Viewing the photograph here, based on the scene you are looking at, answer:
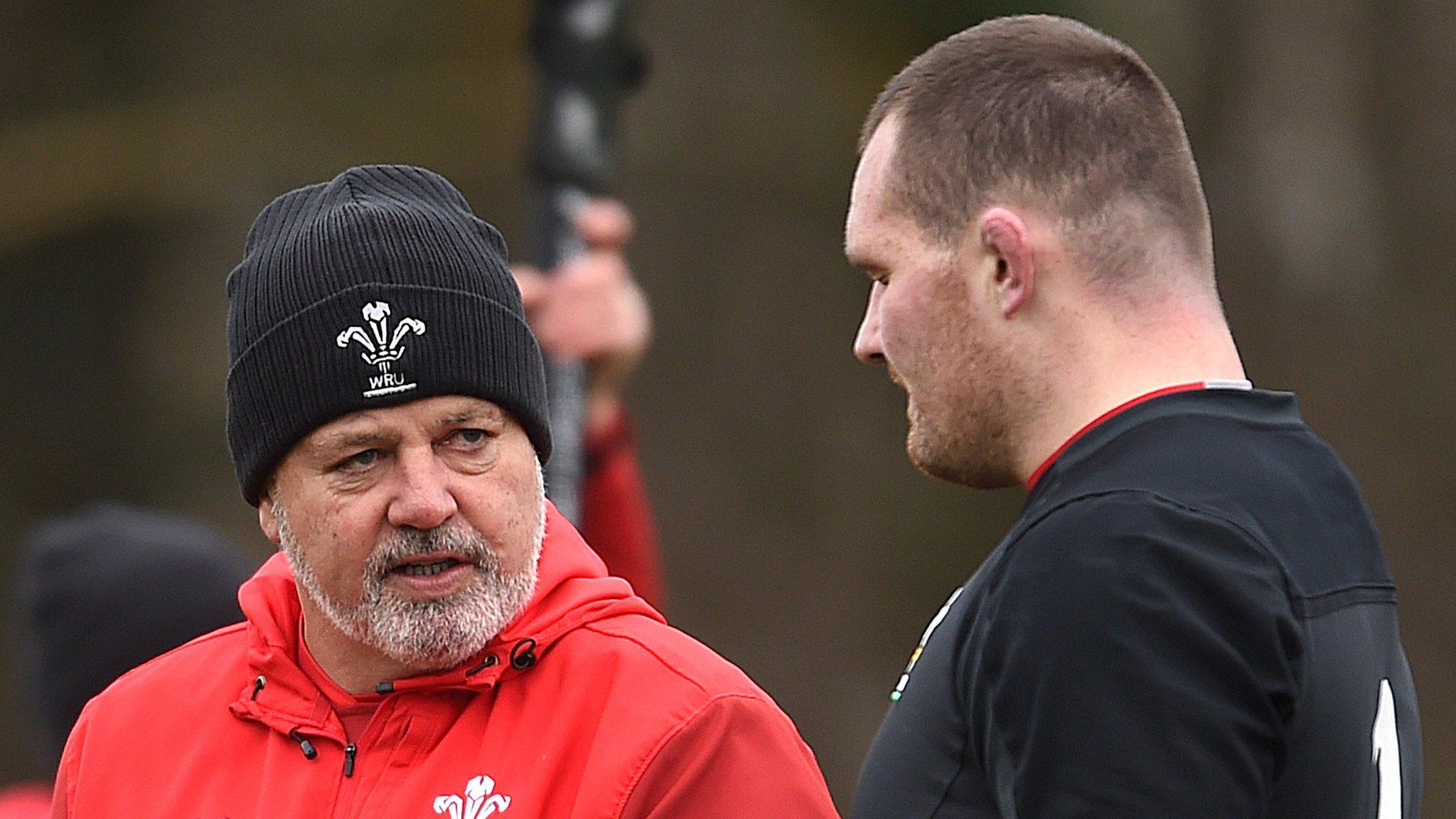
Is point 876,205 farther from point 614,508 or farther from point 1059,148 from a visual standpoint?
point 614,508

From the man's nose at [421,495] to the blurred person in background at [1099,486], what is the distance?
0.53 m

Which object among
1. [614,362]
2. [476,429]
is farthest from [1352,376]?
[476,429]

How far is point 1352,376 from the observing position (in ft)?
25.0

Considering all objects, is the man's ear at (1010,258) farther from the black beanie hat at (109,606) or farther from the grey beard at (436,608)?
the black beanie hat at (109,606)

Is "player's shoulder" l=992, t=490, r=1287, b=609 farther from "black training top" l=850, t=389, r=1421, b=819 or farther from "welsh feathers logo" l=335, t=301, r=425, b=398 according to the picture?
"welsh feathers logo" l=335, t=301, r=425, b=398

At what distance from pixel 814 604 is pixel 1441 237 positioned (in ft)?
9.54

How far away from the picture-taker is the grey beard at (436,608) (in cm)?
225

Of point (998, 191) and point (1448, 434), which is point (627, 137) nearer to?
point (1448, 434)

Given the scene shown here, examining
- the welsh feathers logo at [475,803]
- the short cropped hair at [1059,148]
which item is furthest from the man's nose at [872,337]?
the welsh feathers logo at [475,803]

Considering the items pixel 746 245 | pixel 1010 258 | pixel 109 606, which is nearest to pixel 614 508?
pixel 109 606

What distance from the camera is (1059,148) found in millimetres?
2207

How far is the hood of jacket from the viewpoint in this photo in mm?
2268

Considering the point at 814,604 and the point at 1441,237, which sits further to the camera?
the point at 814,604

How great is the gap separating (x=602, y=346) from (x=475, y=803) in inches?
69.5
